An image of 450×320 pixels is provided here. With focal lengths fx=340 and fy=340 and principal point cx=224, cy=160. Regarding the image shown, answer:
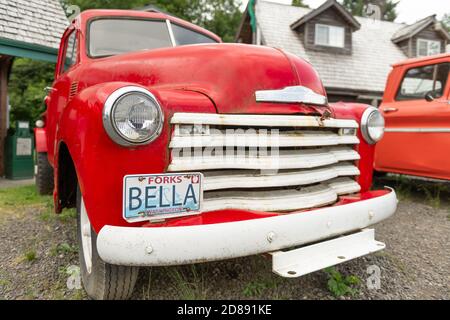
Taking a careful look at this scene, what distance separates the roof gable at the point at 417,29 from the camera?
14.7 meters

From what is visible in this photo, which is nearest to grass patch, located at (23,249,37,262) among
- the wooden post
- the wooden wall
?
the wooden post

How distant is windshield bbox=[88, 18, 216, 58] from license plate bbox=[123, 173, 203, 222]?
5.14ft

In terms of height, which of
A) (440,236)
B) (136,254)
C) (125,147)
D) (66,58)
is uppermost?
(66,58)

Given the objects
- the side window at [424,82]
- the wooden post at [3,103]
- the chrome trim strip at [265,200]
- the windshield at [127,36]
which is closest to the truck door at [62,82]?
the windshield at [127,36]

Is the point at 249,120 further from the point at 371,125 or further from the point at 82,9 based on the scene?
the point at 82,9

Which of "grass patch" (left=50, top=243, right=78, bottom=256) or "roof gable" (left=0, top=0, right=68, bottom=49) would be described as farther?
"roof gable" (left=0, top=0, right=68, bottom=49)

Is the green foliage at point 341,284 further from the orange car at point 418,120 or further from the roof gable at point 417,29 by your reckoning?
the roof gable at point 417,29

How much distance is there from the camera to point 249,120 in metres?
1.70

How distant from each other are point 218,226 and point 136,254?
0.34m

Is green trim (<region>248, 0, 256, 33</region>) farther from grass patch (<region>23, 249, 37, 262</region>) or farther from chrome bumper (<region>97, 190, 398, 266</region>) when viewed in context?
chrome bumper (<region>97, 190, 398, 266</region>)

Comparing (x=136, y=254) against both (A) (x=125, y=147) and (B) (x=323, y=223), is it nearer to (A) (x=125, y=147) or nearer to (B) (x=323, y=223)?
(A) (x=125, y=147)

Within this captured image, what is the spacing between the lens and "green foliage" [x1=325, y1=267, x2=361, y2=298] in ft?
6.41
